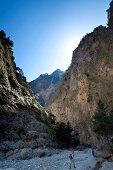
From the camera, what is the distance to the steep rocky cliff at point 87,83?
128750 millimetres

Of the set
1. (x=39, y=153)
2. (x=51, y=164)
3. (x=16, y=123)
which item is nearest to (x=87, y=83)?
(x=16, y=123)

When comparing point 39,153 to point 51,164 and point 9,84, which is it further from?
point 9,84

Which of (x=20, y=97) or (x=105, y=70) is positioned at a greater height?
(x=105, y=70)

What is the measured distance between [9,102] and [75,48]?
8780cm

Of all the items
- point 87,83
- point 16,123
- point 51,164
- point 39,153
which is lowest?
point 51,164

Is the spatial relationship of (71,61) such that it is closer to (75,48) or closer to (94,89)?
(75,48)

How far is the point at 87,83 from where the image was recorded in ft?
450

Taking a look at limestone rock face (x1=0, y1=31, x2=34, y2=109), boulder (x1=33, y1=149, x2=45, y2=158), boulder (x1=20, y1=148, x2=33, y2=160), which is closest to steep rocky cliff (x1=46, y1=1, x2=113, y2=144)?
limestone rock face (x1=0, y1=31, x2=34, y2=109)

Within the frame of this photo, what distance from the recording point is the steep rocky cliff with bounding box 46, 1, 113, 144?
422 ft

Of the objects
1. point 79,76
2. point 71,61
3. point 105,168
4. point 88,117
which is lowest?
point 105,168

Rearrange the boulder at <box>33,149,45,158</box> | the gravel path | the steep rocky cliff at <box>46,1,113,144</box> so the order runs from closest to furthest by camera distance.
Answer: the gravel path → the boulder at <box>33,149,45,158</box> → the steep rocky cliff at <box>46,1,113,144</box>

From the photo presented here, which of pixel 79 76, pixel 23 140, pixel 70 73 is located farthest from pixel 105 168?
pixel 70 73

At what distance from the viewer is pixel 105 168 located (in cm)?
3164

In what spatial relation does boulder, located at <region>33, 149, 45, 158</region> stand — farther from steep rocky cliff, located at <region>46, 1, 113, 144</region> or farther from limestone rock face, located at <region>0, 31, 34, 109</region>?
steep rocky cliff, located at <region>46, 1, 113, 144</region>
